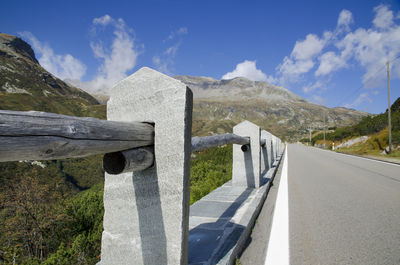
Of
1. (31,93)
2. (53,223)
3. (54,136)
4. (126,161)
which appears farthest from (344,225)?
(31,93)

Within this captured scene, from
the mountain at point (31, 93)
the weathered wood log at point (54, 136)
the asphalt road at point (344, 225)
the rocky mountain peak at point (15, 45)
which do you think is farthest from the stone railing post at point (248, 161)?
the rocky mountain peak at point (15, 45)

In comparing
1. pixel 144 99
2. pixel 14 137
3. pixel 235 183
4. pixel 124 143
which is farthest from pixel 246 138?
pixel 14 137

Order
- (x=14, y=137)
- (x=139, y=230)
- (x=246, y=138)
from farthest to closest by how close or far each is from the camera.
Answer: (x=246, y=138)
(x=139, y=230)
(x=14, y=137)

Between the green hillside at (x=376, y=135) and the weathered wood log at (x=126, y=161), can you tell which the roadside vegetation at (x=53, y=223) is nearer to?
the weathered wood log at (x=126, y=161)

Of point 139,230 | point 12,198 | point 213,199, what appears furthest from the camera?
point 12,198

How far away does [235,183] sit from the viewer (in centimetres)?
461

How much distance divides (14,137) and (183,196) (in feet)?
2.99

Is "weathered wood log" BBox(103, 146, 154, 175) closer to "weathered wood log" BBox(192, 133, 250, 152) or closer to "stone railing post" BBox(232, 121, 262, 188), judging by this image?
"weathered wood log" BBox(192, 133, 250, 152)

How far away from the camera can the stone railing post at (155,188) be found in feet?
4.66

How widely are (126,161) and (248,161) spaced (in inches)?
140

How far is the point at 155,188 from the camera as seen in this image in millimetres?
1473

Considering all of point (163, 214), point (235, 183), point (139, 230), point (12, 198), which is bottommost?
point (12, 198)

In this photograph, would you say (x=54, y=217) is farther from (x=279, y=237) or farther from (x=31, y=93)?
(x=31, y=93)

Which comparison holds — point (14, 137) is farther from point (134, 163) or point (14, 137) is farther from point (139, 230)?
point (139, 230)
